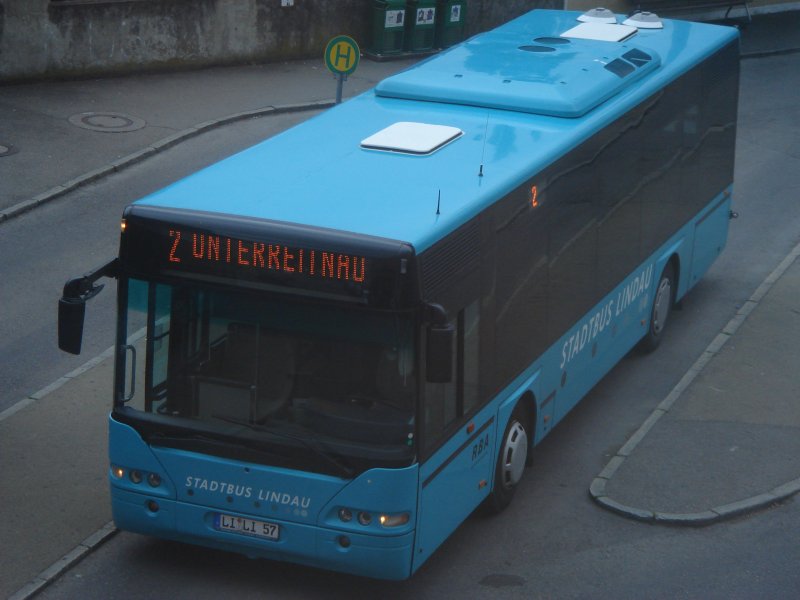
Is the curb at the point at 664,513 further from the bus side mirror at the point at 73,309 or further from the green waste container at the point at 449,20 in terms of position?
the green waste container at the point at 449,20

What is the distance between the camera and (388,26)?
85.5 feet

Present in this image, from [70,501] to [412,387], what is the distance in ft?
11.3

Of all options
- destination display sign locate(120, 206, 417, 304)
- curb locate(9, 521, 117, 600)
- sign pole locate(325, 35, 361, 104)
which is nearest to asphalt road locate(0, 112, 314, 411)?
curb locate(9, 521, 117, 600)

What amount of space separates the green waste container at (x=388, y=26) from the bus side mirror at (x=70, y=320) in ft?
60.8

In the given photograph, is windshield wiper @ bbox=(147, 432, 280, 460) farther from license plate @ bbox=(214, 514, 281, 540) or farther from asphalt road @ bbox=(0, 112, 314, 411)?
asphalt road @ bbox=(0, 112, 314, 411)

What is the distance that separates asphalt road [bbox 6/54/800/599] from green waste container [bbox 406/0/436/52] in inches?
449

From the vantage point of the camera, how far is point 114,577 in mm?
9117

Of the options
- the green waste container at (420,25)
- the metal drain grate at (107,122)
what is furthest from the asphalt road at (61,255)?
the green waste container at (420,25)

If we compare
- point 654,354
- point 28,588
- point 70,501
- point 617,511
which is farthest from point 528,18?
point 28,588

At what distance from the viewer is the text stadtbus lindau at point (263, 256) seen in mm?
7891

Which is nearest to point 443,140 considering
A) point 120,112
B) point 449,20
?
point 120,112

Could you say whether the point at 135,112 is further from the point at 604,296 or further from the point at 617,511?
the point at 617,511

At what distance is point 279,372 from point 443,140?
257 centimetres

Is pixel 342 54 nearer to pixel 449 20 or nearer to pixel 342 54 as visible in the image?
pixel 342 54
